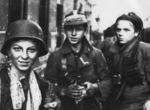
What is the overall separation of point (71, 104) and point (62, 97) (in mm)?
164

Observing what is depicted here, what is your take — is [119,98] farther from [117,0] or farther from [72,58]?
[117,0]

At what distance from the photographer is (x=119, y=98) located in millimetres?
4906

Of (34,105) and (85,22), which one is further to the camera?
(85,22)

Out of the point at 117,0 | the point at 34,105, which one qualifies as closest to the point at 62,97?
the point at 34,105

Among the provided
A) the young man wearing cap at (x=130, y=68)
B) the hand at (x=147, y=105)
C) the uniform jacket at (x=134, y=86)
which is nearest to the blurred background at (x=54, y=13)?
the young man wearing cap at (x=130, y=68)

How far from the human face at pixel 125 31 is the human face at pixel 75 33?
600 millimetres

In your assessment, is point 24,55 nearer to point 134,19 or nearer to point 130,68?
point 130,68

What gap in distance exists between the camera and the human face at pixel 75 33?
462 centimetres

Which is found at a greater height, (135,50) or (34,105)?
(135,50)

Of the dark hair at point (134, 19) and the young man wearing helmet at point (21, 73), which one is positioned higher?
the dark hair at point (134, 19)

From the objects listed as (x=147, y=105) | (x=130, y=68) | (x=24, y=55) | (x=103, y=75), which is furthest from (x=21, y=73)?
(x=147, y=105)

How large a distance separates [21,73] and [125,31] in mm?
1784

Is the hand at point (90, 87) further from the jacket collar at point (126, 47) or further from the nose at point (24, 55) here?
the nose at point (24, 55)

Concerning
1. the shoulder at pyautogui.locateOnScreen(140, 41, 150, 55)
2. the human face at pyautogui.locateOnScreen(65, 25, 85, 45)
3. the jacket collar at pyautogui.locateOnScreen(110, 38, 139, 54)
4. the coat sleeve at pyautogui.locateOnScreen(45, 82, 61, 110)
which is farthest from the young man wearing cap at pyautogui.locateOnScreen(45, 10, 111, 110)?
the shoulder at pyautogui.locateOnScreen(140, 41, 150, 55)
